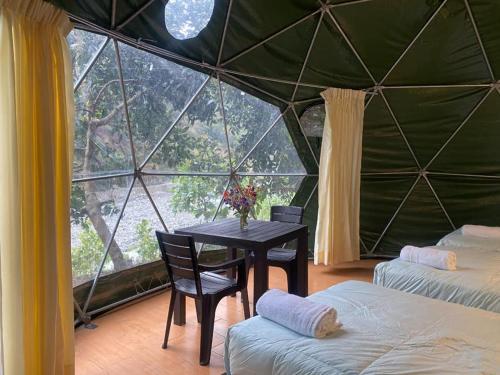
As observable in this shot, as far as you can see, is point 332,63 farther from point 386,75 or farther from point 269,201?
point 269,201

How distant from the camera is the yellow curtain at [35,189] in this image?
2.31 m

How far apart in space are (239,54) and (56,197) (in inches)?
110

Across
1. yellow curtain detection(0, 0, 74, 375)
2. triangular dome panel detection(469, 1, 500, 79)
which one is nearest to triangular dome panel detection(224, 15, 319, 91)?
triangular dome panel detection(469, 1, 500, 79)

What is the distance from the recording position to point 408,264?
3533 millimetres

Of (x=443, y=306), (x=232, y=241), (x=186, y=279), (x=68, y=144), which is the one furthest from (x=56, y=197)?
(x=443, y=306)

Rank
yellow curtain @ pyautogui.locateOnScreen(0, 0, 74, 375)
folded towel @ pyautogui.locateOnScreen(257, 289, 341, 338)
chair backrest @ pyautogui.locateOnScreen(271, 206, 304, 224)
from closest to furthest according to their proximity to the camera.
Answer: folded towel @ pyautogui.locateOnScreen(257, 289, 341, 338) → yellow curtain @ pyautogui.locateOnScreen(0, 0, 74, 375) → chair backrest @ pyautogui.locateOnScreen(271, 206, 304, 224)

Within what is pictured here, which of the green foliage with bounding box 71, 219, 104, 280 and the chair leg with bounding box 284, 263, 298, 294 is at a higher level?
the green foliage with bounding box 71, 219, 104, 280

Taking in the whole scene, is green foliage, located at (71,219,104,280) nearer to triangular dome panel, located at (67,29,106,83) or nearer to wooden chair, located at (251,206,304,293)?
triangular dome panel, located at (67,29,106,83)

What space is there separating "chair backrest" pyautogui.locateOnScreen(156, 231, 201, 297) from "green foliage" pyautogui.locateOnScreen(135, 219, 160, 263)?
1.27 m

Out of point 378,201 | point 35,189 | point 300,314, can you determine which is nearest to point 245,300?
point 300,314

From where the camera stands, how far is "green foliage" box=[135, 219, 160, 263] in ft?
14.7

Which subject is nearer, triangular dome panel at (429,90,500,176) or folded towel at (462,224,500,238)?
Answer: folded towel at (462,224,500,238)

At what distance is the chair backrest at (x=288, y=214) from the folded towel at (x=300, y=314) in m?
2.42

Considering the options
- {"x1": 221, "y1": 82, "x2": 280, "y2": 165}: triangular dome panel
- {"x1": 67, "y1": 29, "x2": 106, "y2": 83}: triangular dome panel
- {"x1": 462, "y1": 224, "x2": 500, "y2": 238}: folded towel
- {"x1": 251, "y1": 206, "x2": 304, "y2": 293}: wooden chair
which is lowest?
{"x1": 251, "y1": 206, "x2": 304, "y2": 293}: wooden chair
